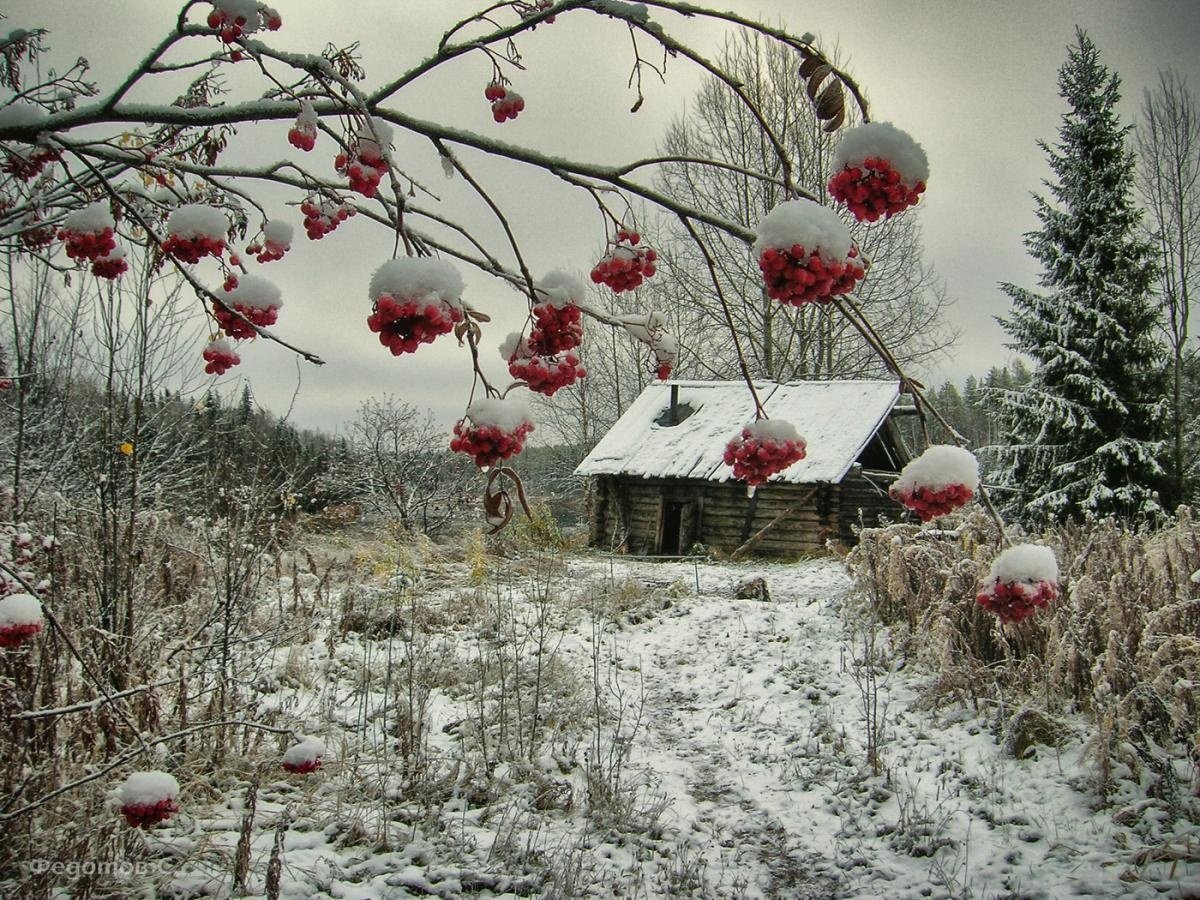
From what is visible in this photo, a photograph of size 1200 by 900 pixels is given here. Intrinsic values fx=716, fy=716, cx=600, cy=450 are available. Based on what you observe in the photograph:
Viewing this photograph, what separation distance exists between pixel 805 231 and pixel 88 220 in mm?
1780

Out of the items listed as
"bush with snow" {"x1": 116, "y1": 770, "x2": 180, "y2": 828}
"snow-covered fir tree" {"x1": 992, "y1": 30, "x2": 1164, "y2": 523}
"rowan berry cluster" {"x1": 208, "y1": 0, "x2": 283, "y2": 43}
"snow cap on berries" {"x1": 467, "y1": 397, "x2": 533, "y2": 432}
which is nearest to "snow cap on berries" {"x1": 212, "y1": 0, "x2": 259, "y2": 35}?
"rowan berry cluster" {"x1": 208, "y1": 0, "x2": 283, "y2": 43}

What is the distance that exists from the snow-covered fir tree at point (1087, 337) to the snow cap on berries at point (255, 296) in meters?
15.8

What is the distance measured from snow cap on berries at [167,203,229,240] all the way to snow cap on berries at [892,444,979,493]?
150 cm

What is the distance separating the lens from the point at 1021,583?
147cm

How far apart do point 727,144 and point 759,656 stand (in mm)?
13884

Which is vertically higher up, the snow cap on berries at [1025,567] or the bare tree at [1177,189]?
the bare tree at [1177,189]

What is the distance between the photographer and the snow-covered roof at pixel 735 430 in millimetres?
13617

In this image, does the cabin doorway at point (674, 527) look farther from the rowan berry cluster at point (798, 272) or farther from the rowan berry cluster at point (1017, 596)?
the rowan berry cluster at point (798, 272)

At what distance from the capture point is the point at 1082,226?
50.1 ft

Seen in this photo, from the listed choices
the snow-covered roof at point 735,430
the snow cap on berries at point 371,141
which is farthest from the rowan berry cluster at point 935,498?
the snow-covered roof at point 735,430

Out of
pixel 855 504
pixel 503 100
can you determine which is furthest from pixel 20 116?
pixel 855 504

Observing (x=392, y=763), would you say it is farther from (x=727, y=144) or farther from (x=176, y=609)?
(x=727, y=144)

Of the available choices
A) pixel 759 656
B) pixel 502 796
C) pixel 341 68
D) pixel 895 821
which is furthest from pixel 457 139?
pixel 759 656

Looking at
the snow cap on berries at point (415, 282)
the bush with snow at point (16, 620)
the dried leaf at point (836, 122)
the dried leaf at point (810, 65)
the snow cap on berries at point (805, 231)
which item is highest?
the dried leaf at point (810, 65)
